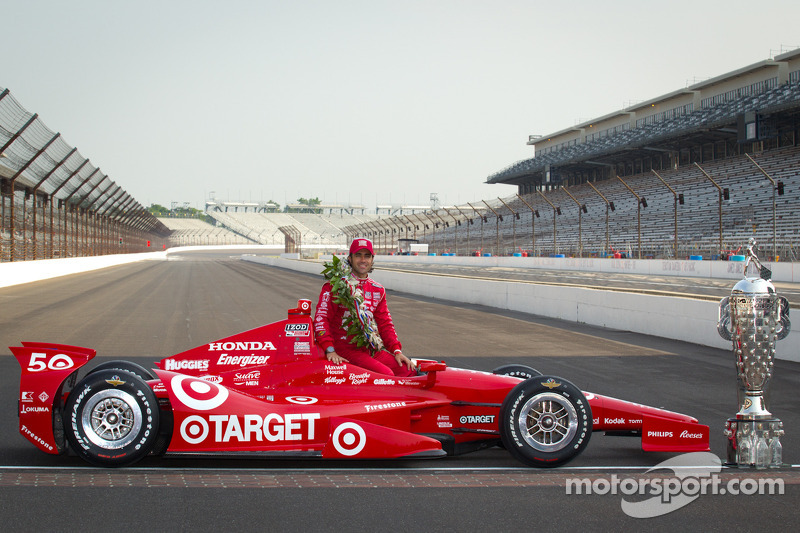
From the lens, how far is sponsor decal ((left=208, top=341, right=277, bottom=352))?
5.69 meters

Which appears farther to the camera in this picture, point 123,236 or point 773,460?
point 123,236

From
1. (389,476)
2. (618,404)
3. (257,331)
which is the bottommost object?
(389,476)

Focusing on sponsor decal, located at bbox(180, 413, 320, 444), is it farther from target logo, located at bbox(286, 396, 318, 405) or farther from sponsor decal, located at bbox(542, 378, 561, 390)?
sponsor decal, located at bbox(542, 378, 561, 390)

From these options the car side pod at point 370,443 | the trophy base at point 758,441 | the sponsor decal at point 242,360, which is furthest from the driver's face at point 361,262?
the trophy base at point 758,441

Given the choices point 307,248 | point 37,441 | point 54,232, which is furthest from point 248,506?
point 307,248

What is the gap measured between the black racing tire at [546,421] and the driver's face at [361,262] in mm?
1538

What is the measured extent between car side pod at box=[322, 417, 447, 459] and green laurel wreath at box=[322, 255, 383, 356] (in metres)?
0.85

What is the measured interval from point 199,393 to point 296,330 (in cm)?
98

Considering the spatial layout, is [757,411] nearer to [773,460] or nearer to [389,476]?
[773,460]

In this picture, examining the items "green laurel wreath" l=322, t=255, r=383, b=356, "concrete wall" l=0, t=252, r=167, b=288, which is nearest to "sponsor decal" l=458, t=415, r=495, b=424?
"green laurel wreath" l=322, t=255, r=383, b=356

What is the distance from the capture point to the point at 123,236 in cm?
5706

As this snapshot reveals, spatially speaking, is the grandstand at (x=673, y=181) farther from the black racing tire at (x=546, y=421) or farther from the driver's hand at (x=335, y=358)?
the driver's hand at (x=335, y=358)

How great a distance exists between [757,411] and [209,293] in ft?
71.1

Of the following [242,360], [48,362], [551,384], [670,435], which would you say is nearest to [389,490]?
[551,384]
